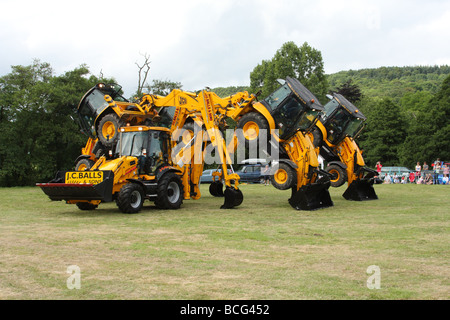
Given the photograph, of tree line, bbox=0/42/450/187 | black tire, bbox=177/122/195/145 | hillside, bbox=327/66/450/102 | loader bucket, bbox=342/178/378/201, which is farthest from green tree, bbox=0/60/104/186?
hillside, bbox=327/66/450/102

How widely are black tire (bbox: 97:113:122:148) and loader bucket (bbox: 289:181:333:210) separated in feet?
25.6

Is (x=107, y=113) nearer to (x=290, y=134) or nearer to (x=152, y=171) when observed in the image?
(x=152, y=171)

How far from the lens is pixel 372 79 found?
5231 inches

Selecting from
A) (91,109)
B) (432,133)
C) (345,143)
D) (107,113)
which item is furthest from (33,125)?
(432,133)

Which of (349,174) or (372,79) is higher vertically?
(372,79)

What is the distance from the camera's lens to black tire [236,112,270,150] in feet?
51.8

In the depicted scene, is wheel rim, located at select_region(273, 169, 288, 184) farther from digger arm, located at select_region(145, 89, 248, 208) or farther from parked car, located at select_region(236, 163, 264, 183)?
parked car, located at select_region(236, 163, 264, 183)

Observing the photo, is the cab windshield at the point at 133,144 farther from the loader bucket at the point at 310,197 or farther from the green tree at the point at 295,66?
the green tree at the point at 295,66

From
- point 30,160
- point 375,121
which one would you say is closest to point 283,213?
point 30,160

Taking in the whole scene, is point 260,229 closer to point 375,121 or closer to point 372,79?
point 375,121

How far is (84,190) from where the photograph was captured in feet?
44.4

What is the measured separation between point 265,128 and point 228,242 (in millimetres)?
7228

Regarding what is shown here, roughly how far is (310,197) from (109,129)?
8.87m

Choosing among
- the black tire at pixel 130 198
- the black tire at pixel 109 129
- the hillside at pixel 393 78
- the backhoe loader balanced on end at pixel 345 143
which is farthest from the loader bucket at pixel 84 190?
the hillside at pixel 393 78
